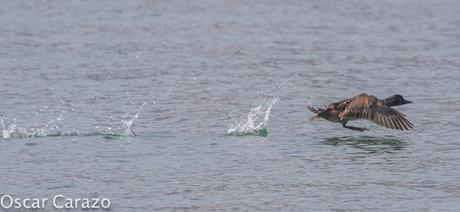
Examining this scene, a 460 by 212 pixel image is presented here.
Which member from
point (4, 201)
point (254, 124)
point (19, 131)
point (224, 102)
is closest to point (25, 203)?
point (4, 201)

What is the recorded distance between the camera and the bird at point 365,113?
12.2 m

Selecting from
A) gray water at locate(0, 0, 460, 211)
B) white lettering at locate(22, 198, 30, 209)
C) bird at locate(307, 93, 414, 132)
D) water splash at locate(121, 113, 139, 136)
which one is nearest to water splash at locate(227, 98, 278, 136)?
gray water at locate(0, 0, 460, 211)

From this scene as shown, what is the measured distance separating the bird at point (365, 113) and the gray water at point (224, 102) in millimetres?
188

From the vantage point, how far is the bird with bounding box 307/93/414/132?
12250mm

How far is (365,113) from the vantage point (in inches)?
489

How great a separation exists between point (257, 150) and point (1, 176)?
2669mm

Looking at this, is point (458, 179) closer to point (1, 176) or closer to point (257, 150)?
point (257, 150)

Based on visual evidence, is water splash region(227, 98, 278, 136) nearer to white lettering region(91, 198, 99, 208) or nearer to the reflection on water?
the reflection on water

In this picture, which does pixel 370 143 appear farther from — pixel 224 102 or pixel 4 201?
pixel 4 201

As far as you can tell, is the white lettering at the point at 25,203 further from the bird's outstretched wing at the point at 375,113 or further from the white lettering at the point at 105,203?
the bird's outstretched wing at the point at 375,113

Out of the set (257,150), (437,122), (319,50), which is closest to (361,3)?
(319,50)

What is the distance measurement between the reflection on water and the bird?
170 millimetres

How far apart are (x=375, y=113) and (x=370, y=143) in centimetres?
33

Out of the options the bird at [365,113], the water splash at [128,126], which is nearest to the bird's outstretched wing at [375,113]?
the bird at [365,113]
